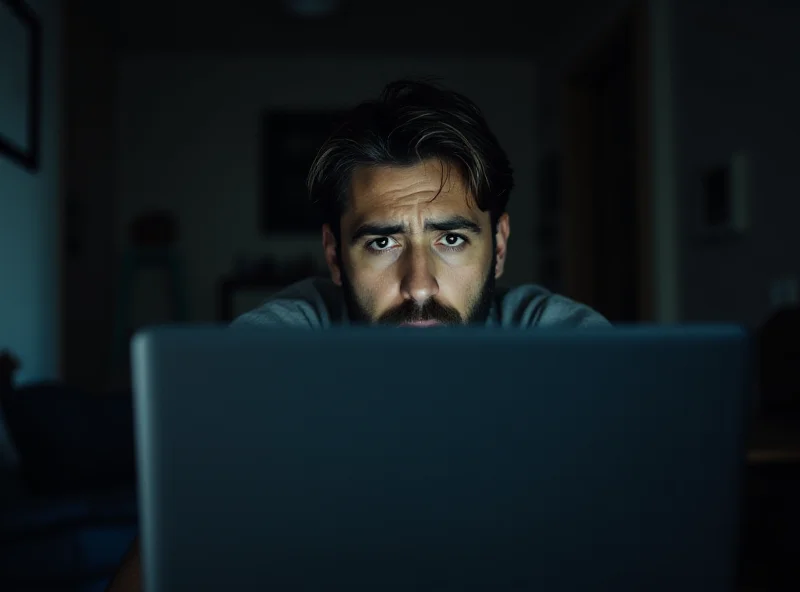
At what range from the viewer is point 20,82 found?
267 cm

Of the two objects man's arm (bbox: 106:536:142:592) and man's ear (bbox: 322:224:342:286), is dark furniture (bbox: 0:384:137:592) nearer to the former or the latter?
man's ear (bbox: 322:224:342:286)

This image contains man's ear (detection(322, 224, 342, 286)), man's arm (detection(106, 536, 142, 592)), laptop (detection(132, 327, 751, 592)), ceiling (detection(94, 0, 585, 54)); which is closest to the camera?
laptop (detection(132, 327, 751, 592))

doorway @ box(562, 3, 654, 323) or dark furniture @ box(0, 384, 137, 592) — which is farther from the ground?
doorway @ box(562, 3, 654, 323)

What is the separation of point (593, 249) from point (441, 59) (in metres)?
1.95

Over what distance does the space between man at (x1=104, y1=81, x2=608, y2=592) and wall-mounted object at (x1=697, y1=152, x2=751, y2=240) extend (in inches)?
64.5

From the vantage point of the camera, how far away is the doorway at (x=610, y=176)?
3.51 m

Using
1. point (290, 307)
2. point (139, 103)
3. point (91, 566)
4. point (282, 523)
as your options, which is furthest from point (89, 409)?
point (139, 103)

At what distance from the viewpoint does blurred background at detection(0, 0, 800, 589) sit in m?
2.63

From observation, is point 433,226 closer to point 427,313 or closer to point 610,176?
point 427,313

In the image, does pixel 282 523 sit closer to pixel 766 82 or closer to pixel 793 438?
pixel 793 438

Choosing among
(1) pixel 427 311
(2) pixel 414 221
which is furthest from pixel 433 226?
(1) pixel 427 311

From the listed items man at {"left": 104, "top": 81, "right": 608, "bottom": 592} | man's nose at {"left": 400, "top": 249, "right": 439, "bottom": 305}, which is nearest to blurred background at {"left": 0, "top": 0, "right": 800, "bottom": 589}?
man at {"left": 104, "top": 81, "right": 608, "bottom": 592}

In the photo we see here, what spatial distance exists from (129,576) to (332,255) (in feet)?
2.28

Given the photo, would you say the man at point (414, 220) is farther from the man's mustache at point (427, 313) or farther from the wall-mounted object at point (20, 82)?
the wall-mounted object at point (20, 82)
